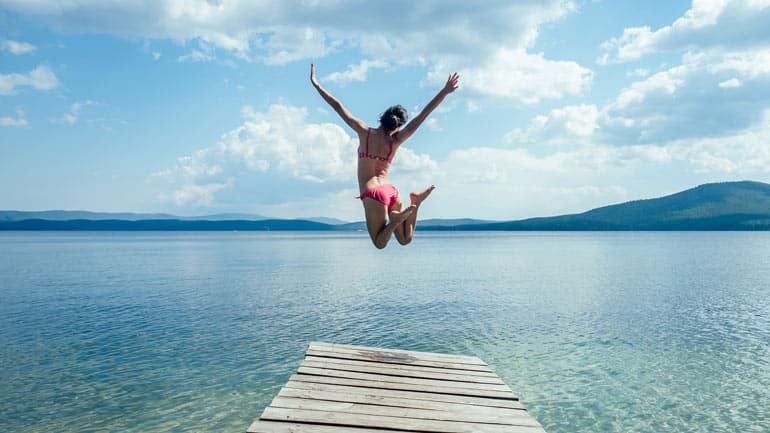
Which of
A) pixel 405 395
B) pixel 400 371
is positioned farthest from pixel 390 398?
pixel 400 371

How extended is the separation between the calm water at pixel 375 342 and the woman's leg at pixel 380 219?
7771mm

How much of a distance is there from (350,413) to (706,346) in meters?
20.4

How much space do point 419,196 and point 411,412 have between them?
3.36 m

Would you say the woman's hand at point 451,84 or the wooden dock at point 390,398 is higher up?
the woman's hand at point 451,84

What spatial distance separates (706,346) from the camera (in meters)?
21.7

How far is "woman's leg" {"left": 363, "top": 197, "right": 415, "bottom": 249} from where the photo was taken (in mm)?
8352

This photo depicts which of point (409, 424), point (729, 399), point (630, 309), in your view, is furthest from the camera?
point (630, 309)

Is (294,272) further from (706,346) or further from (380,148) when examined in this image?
(380,148)

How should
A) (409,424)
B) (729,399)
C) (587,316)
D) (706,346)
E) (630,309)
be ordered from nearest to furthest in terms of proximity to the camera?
(409,424)
(729,399)
(706,346)
(587,316)
(630,309)

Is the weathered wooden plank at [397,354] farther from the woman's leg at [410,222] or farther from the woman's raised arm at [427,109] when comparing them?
the woman's raised arm at [427,109]

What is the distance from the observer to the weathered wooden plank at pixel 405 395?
8141 millimetres

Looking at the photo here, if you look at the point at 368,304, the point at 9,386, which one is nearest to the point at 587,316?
the point at 368,304

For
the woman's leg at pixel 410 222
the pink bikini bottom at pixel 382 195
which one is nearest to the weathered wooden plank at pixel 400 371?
the woman's leg at pixel 410 222

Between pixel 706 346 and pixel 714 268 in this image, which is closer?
pixel 706 346
